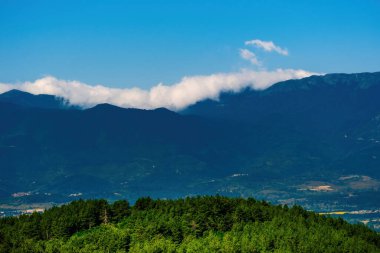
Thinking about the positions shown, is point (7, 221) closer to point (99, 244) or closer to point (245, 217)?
point (99, 244)

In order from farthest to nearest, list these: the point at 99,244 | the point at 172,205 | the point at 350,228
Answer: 1. the point at 172,205
2. the point at 350,228
3. the point at 99,244

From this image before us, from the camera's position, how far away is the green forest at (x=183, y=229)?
456ft

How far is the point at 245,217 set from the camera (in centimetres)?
17088

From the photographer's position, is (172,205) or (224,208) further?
(172,205)

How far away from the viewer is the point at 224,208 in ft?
563

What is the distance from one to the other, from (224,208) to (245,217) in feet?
18.6

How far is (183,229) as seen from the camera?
15825 cm

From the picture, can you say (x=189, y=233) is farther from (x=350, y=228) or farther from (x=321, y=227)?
(x=350, y=228)

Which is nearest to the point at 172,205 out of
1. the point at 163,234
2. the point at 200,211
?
the point at 200,211

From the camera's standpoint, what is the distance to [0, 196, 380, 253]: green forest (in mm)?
139125

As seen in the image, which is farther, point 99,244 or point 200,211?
point 200,211

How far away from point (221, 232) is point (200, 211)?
8649 millimetres

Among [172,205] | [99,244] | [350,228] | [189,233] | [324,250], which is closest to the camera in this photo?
[324,250]

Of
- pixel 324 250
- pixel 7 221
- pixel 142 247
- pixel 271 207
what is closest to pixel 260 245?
pixel 324 250
